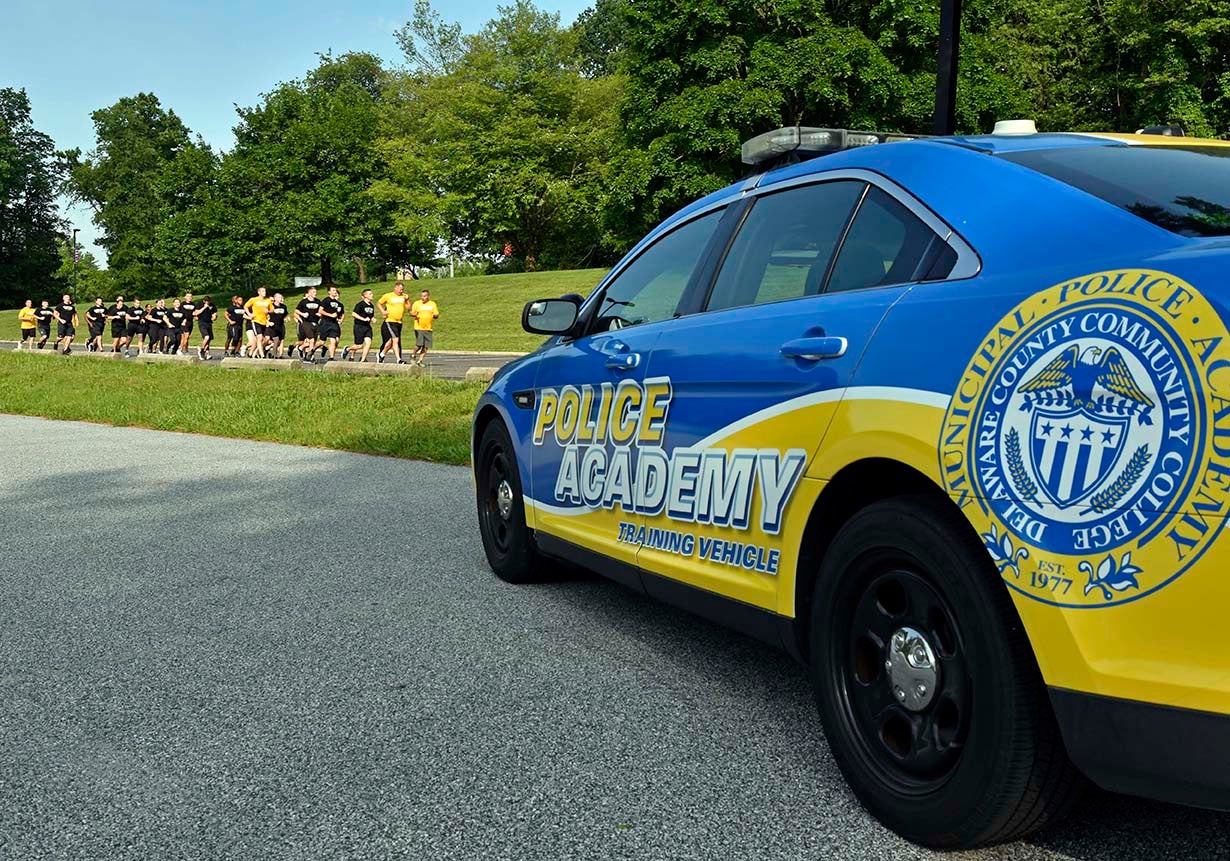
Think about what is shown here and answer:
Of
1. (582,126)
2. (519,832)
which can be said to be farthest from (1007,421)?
(582,126)

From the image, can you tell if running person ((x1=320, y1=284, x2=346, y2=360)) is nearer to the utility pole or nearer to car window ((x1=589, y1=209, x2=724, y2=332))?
the utility pole

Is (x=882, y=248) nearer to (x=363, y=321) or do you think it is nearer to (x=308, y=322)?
(x=363, y=321)

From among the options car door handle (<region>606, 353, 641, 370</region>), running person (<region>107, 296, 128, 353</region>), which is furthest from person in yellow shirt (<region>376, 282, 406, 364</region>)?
car door handle (<region>606, 353, 641, 370</region>)

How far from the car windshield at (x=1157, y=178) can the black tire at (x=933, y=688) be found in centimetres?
74

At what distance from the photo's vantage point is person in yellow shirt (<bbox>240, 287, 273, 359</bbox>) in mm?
30781

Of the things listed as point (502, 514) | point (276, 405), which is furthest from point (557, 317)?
point (276, 405)

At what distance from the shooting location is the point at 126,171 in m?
93.5

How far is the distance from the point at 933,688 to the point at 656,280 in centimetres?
223

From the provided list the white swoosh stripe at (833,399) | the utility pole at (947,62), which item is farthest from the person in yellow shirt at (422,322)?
the white swoosh stripe at (833,399)

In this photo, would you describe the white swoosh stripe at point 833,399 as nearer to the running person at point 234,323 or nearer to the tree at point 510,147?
the running person at point 234,323

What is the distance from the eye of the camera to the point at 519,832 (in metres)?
2.86

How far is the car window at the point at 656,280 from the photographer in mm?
4164

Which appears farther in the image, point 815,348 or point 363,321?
point 363,321

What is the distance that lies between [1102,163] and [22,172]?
3876 inches
